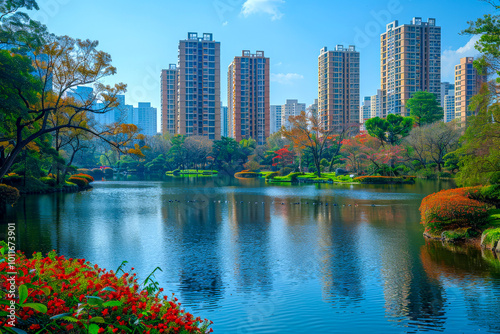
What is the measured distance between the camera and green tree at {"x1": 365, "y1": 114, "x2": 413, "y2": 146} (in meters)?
53.5

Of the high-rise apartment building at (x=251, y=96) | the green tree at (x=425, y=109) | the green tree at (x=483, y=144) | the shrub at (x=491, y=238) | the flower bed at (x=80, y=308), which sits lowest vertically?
the shrub at (x=491, y=238)

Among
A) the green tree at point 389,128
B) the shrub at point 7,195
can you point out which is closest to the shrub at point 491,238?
the shrub at point 7,195

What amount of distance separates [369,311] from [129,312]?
450 cm

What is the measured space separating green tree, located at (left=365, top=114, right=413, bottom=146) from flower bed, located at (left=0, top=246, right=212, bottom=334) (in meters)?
51.3

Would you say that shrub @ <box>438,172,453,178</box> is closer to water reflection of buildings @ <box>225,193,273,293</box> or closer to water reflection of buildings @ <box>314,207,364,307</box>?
water reflection of buildings @ <box>225,193,273,293</box>

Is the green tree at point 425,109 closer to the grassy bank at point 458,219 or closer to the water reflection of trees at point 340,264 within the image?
the water reflection of trees at point 340,264

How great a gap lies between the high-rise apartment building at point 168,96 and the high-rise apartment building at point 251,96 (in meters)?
19.3

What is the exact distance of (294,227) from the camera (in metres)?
16.8

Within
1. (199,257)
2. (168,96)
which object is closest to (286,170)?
(199,257)

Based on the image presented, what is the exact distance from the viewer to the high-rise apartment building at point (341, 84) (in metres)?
111

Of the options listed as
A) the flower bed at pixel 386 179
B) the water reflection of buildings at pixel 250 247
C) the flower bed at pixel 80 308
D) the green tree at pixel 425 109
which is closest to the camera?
the flower bed at pixel 80 308

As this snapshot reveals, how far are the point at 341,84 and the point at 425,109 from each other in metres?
44.8

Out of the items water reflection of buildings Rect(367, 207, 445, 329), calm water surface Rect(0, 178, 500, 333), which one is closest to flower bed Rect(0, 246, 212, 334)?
calm water surface Rect(0, 178, 500, 333)

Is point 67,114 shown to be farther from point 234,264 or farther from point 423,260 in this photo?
point 423,260
